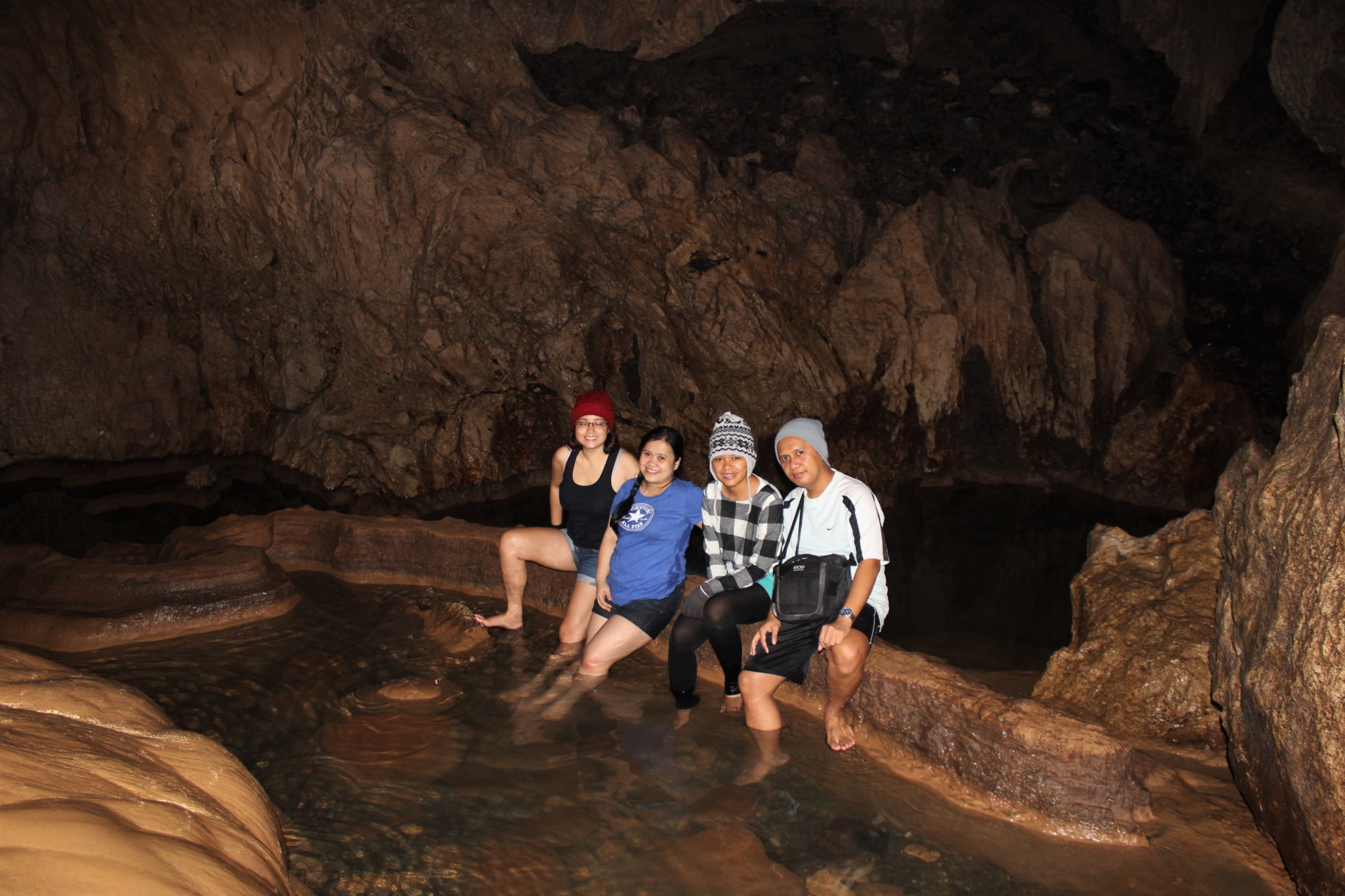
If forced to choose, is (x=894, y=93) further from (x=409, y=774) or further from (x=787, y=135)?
(x=409, y=774)

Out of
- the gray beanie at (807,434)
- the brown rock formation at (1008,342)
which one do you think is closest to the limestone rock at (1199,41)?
the brown rock formation at (1008,342)

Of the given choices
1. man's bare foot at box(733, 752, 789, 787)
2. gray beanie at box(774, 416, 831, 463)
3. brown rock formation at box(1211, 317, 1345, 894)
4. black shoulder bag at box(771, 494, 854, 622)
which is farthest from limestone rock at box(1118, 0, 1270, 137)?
man's bare foot at box(733, 752, 789, 787)

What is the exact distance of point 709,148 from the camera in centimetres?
1464

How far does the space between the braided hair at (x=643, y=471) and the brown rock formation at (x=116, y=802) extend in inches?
74.1

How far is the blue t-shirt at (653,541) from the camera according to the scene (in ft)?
12.5

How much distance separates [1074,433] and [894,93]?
720cm

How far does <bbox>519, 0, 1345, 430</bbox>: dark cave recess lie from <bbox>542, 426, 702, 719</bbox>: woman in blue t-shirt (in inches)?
467

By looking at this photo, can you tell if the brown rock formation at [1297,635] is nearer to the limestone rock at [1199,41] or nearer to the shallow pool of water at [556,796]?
the shallow pool of water at [556,796]

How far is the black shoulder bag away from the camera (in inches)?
128

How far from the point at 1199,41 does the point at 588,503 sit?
16016 millimetres

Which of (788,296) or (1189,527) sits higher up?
(788,296)

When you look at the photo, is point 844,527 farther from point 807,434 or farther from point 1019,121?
point 1019,121

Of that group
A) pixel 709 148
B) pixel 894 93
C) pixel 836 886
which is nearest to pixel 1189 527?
pixel 836 886

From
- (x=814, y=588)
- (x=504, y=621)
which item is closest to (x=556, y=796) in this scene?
(x=814, y=588)
